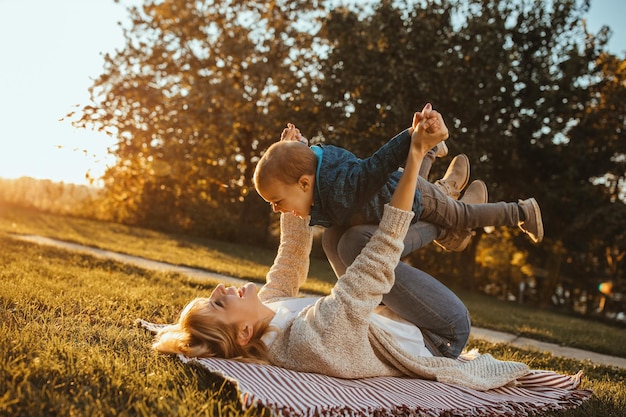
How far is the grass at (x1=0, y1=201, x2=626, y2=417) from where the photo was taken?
6.51 ft

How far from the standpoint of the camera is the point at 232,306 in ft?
8.70

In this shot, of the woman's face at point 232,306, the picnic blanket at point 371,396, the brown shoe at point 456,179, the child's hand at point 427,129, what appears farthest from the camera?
the brown shoe at point 456,179

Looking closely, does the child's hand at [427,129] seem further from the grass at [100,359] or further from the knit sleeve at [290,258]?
the grass at [100,359]

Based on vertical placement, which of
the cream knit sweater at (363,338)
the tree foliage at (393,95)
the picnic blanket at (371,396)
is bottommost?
the picnic blanket at (371,396)

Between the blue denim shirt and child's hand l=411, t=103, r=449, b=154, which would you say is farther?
the blue denim shirt

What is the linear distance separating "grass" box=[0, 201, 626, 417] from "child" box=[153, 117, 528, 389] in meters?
0.24

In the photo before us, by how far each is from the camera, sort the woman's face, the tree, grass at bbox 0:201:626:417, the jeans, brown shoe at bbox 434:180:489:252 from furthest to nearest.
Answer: the tree → brown shoe at bbox 434:180:489:252 → the jeans → the woman's face → grass at bbox 0:201:626:417

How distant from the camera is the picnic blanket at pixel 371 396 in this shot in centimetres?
219

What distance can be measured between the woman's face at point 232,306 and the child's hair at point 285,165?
1.71 ft

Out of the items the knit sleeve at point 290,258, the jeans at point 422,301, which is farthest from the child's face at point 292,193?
the knit sleeve at point 290,258

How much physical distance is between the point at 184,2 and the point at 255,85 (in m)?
2.65

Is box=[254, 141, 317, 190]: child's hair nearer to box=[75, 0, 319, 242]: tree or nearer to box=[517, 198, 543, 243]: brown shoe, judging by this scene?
box=[517, 198, 543, 243]: brown shoe

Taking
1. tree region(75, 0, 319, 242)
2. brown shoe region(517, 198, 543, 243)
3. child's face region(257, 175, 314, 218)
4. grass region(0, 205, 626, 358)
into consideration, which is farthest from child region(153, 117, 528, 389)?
tree region(75, 0, 319, 242)

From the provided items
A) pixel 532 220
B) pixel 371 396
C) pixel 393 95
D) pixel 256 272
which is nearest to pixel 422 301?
pixel 371 396
